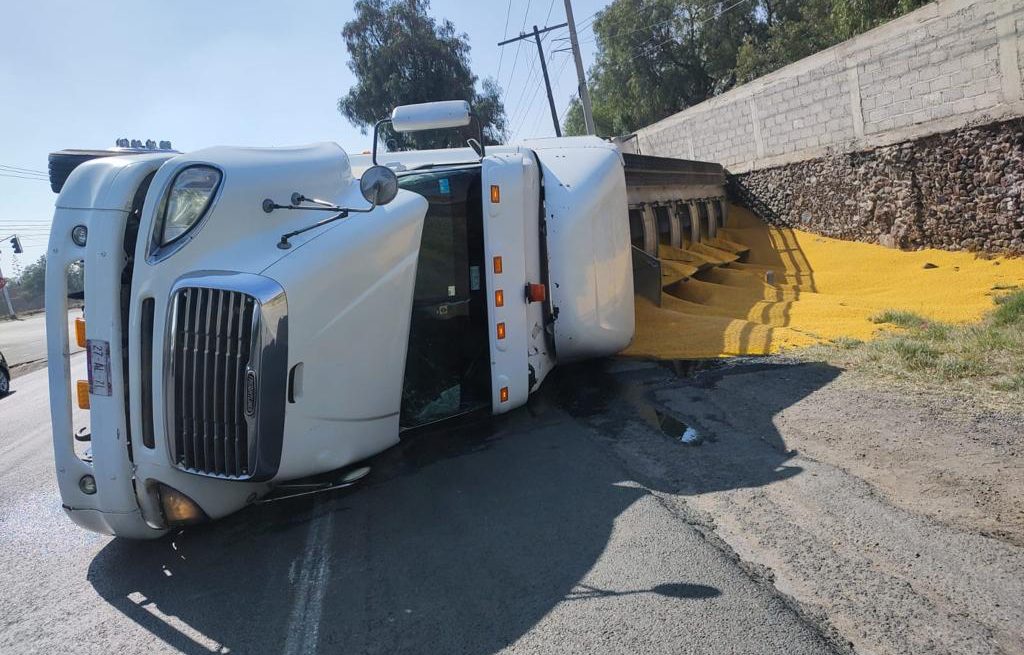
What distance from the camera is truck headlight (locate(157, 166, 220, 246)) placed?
143 inches

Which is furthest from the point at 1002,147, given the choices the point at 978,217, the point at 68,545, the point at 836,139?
the point at 68,545

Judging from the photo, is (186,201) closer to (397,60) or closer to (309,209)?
(309,209)

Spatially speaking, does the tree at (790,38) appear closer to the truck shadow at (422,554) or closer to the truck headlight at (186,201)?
the truck shadow at (422,554)

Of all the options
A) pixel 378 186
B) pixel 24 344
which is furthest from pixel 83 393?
pixel 24 344

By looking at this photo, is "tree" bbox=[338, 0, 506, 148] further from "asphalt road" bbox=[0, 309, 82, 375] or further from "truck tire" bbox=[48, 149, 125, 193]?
"truck tire" bbox=[48, 149, 125, 193]

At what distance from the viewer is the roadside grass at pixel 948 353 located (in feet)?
17.3

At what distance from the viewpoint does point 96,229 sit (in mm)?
3596

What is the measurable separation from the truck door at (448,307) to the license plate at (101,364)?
206 cm

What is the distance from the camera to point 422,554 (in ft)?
12.0

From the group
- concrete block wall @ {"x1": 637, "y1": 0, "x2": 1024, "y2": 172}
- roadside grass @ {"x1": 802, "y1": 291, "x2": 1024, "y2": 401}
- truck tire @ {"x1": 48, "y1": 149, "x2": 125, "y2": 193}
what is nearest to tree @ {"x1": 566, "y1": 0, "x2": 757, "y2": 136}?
concrete block wall @ {"x1": 637, "y1": 0, "x2": 1024, "y2": 172}

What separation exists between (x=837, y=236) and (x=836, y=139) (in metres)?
2.04

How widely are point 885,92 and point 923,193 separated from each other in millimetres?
2137

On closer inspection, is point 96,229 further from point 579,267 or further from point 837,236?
point 837,236

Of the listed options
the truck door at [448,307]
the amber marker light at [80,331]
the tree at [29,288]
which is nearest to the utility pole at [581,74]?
the truck door at [448,307]
